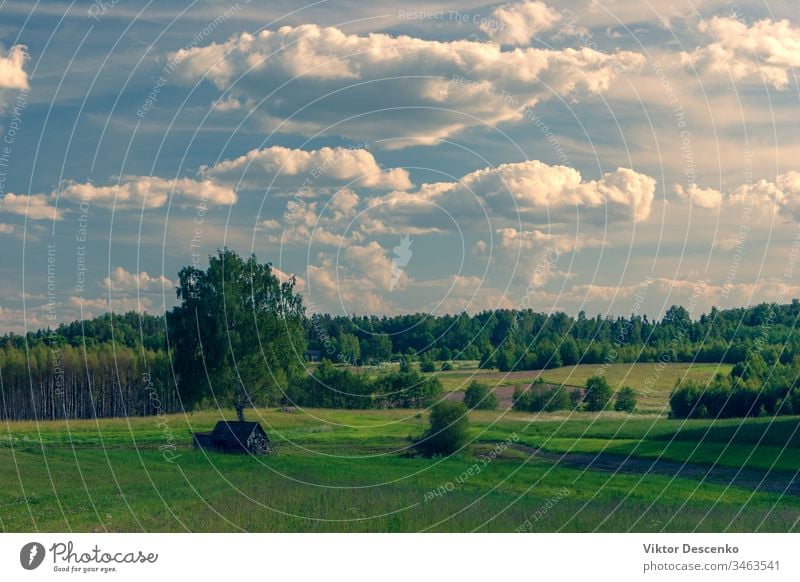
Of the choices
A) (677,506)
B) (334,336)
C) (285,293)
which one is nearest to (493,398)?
(334,336)

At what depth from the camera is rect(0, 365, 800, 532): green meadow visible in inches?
1204

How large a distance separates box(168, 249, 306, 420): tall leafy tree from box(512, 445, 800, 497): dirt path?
19.0 metres

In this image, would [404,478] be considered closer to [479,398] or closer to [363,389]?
[363,389]

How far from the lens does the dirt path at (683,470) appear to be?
154 ft

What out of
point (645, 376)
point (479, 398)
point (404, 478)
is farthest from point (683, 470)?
point (645, 376)

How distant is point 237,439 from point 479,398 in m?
23.1

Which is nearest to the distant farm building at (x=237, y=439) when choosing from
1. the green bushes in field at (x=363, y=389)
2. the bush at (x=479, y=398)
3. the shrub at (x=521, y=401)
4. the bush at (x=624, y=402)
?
the green bushes in field at (x=363, y=389)

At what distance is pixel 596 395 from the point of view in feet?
271

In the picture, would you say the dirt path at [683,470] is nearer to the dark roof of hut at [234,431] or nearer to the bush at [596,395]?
the dark roof of hut at [234,431]

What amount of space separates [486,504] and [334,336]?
1696 inches

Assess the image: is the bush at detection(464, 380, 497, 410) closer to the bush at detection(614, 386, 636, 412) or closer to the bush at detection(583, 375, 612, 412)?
the bush at detection(583, 375, 612, 412)

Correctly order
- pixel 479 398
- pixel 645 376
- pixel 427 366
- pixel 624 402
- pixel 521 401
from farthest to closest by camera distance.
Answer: pixel 645 376
pixel 624 402
pixel 521 401
pixel 427 366
pixel 479 398

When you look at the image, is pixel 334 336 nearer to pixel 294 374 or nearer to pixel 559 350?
pixel 294 374

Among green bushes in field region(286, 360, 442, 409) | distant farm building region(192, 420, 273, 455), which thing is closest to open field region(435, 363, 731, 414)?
green bushes in field region(286, 360, 442, 409)
